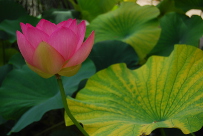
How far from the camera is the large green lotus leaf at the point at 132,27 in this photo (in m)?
1.27

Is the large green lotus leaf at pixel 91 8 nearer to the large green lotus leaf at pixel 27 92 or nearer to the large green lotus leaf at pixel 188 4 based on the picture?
the large green lotus leaf at pixel 188 4

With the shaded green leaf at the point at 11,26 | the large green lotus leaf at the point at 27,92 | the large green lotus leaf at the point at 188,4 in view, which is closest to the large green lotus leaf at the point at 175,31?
the large green lotus leaf at the point at 188,4

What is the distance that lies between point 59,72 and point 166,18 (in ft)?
2.79

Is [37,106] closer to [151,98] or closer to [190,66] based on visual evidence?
[151,98]

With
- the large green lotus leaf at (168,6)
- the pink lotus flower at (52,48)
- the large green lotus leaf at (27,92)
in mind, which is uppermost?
the pink lotus flower at (52,48)

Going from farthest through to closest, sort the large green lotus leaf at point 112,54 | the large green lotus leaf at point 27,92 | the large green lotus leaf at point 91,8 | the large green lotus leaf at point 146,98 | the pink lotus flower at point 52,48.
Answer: the large green lotus leaf at point 91,8 → the large green lotus leaf at point 112,54 → the large green lotus leaf at point 27,92 → the large green lotus leaf at point 146,98 → the pink lotus flower at point 52,48

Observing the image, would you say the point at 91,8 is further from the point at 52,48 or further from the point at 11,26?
the point at 52,48

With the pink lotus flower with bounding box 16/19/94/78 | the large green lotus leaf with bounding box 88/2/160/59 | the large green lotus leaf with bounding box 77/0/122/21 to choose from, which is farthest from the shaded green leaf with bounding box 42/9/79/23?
the pink lotus flower with bounding box 16/19/94/78

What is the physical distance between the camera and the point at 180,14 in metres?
1.30

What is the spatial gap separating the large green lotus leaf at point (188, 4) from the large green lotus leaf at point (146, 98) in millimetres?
494

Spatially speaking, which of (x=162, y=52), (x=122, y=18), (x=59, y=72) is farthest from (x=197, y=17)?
(x=59, y=72)

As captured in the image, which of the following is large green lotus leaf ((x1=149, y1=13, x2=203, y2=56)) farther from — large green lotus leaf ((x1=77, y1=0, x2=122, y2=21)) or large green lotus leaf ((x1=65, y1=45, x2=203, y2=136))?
large green lotus leaf ((x1=77, y1=0, x2=122, y2=21))

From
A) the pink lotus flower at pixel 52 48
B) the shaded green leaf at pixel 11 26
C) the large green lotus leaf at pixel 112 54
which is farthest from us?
the shaded green leaf at pixel 11 26

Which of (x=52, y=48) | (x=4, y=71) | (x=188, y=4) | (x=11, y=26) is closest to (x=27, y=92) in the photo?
(x=4, y=71)
